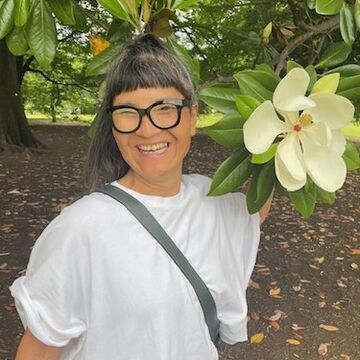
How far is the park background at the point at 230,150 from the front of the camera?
1.39m

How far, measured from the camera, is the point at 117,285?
1207 mm

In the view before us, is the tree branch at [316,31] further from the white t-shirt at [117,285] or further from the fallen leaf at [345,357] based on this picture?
the fallen leaf at [345,357]

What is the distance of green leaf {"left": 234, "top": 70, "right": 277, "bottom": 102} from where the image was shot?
113 centimetres

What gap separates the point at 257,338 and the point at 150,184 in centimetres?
247

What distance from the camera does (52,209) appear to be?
18.6 ft

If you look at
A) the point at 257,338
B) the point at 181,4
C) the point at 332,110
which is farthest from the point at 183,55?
the point at 257,338

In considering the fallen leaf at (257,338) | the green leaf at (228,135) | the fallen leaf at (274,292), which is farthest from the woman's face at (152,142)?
the fallen leaf at (274,292)

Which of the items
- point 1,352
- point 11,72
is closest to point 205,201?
point 1,352

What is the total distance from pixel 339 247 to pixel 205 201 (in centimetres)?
404

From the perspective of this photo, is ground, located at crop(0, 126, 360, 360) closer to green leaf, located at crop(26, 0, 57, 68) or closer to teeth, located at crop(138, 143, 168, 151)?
green leaf, located at crop(26, 0, 57, 68)

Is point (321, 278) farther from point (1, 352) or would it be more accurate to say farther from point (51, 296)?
point (51, 296)

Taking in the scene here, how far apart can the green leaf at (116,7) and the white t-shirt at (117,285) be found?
1.39 feet

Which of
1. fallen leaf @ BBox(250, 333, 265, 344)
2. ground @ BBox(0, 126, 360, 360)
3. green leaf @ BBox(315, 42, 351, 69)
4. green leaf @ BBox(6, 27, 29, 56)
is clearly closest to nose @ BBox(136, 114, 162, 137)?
green leaf @ BBox(6, 27, 29, 56)

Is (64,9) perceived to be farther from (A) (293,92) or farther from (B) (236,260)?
(B) (236,260)
